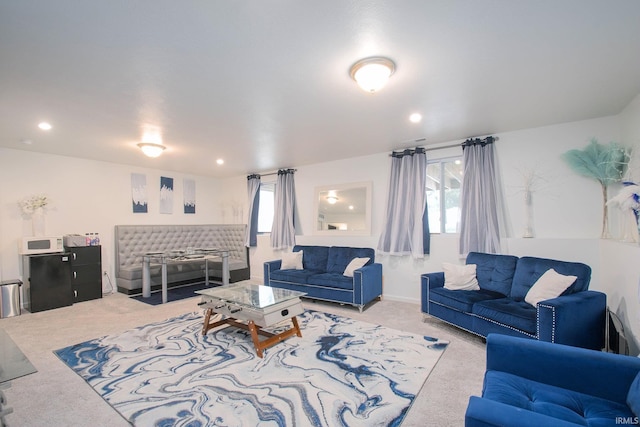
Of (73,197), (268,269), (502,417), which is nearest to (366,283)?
(268,269)

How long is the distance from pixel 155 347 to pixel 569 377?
11.0 feet

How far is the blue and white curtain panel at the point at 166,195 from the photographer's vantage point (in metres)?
6.34

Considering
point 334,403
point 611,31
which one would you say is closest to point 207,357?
point 334,403

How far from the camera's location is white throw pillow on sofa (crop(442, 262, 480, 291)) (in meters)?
3.53

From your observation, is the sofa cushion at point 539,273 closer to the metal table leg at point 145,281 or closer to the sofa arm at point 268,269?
the sofa arm at point 268,269

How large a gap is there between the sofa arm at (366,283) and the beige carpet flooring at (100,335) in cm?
18

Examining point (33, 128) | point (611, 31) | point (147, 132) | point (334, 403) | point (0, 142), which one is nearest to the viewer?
point (611, 31)

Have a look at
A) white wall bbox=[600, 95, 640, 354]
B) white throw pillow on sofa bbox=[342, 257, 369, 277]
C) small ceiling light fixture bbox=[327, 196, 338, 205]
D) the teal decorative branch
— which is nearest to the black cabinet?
small ceiling light fixture bbox=[327, 196, 338, 205]

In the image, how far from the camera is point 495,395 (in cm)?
143

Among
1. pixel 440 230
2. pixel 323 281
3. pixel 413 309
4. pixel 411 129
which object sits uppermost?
pixel 411 129

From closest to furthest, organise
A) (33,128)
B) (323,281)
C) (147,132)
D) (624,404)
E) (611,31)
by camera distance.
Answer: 1. (624,404)
2. (611,31)
3. (33,128)
4. (147,132)
5. (323,281)

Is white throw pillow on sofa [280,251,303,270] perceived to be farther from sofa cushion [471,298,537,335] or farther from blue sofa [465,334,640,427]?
blue sofa [465,334,640,427]

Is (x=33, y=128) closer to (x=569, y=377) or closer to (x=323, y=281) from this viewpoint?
(x=323, y=281)

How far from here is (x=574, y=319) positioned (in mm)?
2412
